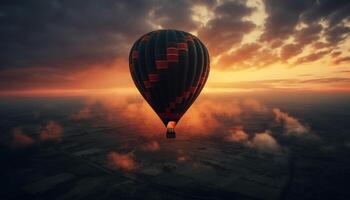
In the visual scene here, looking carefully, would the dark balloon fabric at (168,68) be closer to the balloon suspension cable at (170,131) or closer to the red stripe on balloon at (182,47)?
the red stripe on balloon at (182,47)

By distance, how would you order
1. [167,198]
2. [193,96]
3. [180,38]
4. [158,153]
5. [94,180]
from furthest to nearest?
[158,153]
[94,180]
[167,198]
[193,96]
[180,38]

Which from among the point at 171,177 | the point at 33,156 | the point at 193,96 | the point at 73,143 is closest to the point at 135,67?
the point at 193,96

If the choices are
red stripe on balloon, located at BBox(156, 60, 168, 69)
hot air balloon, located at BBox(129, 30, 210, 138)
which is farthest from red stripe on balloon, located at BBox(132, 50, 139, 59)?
red stripe on balloon, located at BBox(156, 60, 168, 69)

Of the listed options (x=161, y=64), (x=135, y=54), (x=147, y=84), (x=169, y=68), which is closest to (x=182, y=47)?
(x=169, y=68)

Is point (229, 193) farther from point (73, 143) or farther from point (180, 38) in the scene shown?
point (73, 143)

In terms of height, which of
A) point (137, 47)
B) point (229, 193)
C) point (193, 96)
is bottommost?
point (229, 193)

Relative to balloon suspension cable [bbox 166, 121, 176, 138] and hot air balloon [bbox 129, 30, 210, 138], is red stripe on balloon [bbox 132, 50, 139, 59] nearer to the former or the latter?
hot air balloon [bbox 129, 30, 210, 138]

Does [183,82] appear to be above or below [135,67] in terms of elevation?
below
